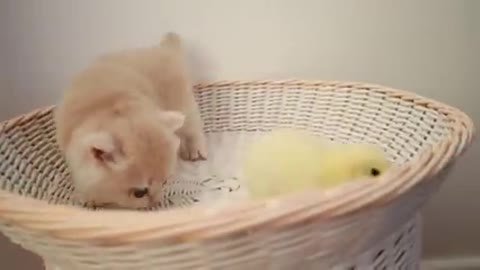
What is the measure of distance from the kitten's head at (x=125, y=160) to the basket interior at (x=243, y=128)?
0.20 feet

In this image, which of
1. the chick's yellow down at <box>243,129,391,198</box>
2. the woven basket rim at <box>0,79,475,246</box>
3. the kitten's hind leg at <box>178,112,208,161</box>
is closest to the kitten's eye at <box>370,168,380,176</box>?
the chick's yellow down at <box>243,129,391,198</box>

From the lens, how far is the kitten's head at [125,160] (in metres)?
0.82

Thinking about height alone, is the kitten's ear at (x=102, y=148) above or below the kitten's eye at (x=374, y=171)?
below

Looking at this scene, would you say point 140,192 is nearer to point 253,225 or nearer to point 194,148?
point 194,148

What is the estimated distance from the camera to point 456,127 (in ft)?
2.53

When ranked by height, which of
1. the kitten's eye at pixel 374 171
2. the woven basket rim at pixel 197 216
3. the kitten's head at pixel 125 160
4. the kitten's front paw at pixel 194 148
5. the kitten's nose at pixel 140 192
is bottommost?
the kitten's front paw at pixel 194 148

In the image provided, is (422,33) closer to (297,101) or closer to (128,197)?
(297,101)

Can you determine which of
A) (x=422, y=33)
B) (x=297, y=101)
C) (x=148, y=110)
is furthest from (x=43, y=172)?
(x=422, y=33)

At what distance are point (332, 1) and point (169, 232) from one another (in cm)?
73

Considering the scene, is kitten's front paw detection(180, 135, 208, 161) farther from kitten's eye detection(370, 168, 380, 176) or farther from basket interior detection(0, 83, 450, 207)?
kitten's eye detection(370, 168, 380, 176)

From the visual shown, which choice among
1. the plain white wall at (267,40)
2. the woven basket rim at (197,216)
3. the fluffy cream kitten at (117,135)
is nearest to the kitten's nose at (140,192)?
the fluffy cream kitten at (117,135)

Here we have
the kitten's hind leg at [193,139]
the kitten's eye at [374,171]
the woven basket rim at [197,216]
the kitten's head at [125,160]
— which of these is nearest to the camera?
the woven basket rim at [197,216]

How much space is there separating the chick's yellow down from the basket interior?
125mm

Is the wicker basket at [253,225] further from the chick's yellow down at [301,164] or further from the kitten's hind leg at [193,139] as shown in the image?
the kitten's hind leg at [193,139]
